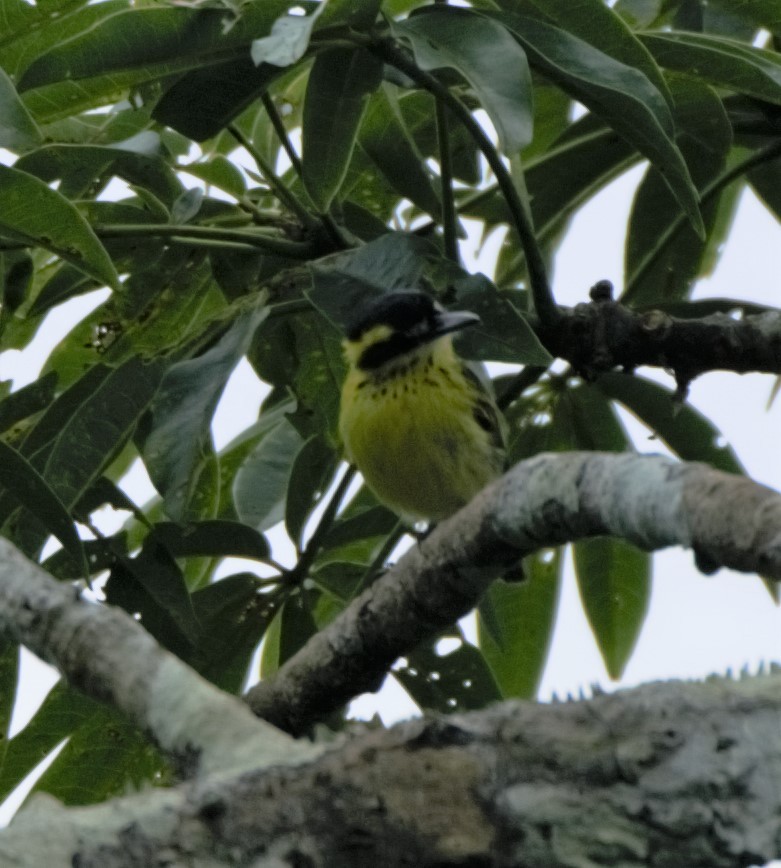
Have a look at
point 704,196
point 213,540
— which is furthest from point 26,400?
point 704,196

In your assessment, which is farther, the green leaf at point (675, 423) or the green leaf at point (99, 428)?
the green leaf at point (675, 423)

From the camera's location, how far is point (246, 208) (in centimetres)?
352

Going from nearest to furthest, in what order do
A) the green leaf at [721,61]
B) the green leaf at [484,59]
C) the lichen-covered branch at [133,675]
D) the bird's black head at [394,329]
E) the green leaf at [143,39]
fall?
the lichen-covered branch at [133,675], the green leaf at [484,59], the green leaf at [143,39], the green leaf at [721,61], the bird's black head at [394,329]

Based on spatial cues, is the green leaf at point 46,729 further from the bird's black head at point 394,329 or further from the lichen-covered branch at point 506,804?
the lichen-covered branch at point 506,804

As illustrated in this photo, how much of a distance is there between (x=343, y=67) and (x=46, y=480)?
100 cm

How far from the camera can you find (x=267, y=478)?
388cm

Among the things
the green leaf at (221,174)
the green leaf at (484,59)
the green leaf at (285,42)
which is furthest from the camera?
the green leaf at (221,174)

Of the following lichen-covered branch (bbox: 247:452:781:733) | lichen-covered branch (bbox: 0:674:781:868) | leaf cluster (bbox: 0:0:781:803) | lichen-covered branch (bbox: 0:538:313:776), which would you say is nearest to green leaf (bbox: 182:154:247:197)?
leaf cluster (bbox: 0:0:781:803)

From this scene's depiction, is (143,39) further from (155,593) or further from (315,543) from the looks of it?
(315,543)

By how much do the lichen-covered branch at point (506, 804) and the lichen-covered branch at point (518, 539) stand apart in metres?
0.20

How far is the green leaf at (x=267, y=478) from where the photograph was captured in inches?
150

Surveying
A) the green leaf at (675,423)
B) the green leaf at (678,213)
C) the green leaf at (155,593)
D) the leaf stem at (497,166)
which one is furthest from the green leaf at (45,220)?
the green leaf at (675,423)

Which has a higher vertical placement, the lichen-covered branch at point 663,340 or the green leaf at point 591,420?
the green leaf at point 591,420

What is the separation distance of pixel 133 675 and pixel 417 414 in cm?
243
